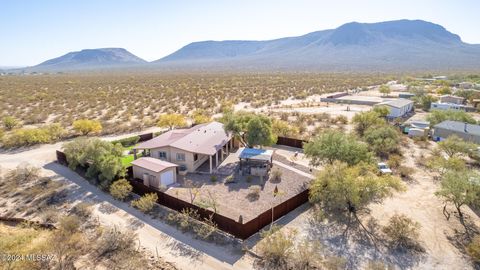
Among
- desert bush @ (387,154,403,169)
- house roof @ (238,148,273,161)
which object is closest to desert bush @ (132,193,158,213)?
house roof @ (238,148,273,161)

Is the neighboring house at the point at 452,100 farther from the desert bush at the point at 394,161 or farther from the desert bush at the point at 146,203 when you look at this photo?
the desert bush at the point at 146,203

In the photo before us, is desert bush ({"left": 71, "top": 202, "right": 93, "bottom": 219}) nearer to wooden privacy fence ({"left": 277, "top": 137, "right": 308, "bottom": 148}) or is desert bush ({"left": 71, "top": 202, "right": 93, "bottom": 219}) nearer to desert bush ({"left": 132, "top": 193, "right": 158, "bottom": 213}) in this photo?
desert bush ({"left": 132, "top": 193, "right": 158, "bottom": 213})

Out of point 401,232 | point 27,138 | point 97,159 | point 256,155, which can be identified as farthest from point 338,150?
point 27,138

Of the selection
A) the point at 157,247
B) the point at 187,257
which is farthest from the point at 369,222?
the point at 157,247

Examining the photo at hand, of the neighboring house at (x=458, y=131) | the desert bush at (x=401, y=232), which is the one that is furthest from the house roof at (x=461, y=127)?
the desert bush at (x=401, y=232)

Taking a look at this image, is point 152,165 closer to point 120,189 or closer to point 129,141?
point 120,189

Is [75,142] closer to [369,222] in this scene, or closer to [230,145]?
[230,145]

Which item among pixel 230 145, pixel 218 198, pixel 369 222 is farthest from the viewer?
pixel 230 145
